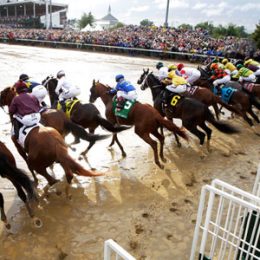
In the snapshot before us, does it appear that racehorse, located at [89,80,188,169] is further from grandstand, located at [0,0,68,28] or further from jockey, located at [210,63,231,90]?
grandstand, located at [0,0,68,28]

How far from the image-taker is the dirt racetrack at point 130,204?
4035mm

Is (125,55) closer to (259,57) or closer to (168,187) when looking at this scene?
(259,57)

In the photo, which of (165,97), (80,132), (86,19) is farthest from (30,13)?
(80,132)

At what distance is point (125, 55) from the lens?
28828 millimetres

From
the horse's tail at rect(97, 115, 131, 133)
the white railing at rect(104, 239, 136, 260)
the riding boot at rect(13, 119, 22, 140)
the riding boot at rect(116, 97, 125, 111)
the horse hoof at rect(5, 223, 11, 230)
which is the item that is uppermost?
the white railing at rect(104, 239, 136, 260)

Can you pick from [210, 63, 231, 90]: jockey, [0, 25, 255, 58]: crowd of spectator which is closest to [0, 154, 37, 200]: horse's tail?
[210, 63, 231, 90]: jockey

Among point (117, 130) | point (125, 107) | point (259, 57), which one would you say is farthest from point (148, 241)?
point (259, 57)

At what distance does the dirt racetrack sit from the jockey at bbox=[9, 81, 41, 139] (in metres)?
1.23

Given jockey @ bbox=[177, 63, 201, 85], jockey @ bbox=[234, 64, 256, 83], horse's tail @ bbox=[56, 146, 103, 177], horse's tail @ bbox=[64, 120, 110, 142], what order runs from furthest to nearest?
jockey @ bbox=[234, 64, 256, 83] < jockey @ bbox=[177, 63, 201, 85] < horse's tail @ bbox=[64, 120, 110, 142] < horse's tail @ bbox=[56, 146, 103, 177]

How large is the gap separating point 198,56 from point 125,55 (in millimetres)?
7204

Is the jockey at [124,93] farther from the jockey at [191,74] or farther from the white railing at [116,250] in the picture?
the white railing at [116,250]

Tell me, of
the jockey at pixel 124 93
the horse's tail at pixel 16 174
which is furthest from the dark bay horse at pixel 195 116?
the horse's tail at pixel 16 174

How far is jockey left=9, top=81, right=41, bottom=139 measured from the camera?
4.76 metres

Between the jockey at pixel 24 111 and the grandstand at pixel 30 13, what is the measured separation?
248 ft
